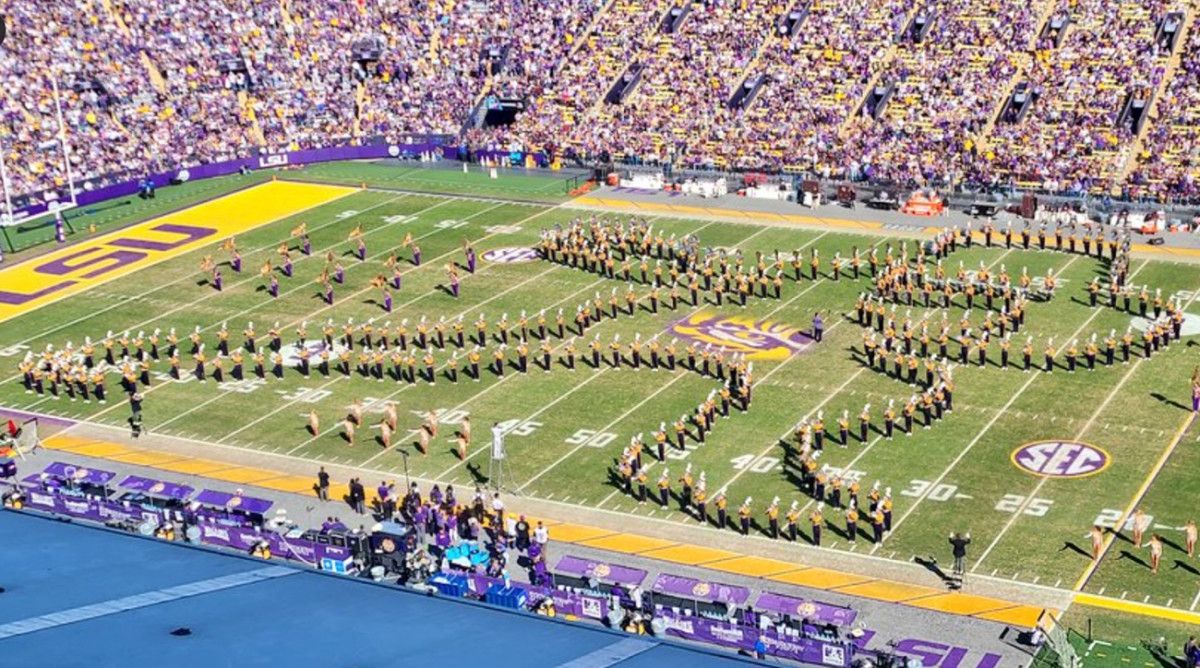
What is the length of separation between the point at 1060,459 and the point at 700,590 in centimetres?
1143

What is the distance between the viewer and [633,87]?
237ft

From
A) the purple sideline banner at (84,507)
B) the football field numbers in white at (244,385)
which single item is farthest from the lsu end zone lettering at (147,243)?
the purple sideline banner at (84,507)

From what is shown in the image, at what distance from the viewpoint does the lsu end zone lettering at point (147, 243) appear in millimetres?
53781

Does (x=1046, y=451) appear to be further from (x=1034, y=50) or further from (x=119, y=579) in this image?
(x=1034, y=50)

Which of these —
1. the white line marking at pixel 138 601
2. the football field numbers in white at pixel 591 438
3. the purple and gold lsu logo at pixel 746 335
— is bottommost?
the football field numbers in white at pixel 591 438

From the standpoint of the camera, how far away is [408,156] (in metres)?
70.6

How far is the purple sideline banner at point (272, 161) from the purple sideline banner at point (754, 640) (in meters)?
39.9

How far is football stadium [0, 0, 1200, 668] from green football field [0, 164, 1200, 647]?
0.47 ft

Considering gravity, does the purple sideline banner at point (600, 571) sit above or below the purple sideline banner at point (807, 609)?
below

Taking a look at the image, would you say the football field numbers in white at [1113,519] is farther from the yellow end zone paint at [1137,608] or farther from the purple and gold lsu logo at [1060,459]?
the yellow end zone paint at [1137,608]

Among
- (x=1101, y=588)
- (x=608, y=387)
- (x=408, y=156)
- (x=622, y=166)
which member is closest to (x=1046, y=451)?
(x=1101, y=588)

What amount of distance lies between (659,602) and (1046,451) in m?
12.0

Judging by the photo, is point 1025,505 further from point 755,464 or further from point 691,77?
point 691,77

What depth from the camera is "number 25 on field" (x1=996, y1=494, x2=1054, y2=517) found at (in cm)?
3531
